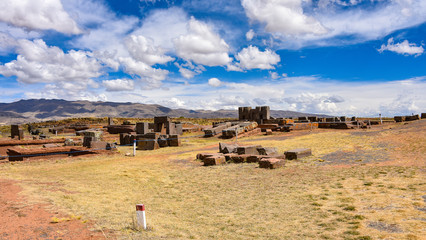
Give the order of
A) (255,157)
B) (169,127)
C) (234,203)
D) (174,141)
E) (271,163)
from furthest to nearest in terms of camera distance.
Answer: (169,127) < (174,141) < (255,157) < (271,163) < (234,203)

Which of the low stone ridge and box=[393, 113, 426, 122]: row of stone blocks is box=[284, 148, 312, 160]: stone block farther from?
box=[393, 113, 426, 122]: row of stone blocks

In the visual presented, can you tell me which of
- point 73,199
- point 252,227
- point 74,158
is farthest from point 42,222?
point 74,158

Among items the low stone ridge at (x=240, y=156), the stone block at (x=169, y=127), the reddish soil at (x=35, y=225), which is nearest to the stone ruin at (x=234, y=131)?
the stone block at (x=169, y=127)

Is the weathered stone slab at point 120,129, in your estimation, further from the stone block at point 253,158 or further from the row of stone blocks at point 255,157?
the stone block at point 253,158

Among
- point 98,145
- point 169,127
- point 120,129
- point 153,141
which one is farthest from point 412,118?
point 120,129

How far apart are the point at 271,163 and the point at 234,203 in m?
5.20

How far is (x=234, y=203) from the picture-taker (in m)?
→ 8.44

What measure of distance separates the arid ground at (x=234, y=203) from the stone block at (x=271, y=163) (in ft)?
1.58

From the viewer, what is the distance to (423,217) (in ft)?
19.2

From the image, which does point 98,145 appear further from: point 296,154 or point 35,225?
point 35,225

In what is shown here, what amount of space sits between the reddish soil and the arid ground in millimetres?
18

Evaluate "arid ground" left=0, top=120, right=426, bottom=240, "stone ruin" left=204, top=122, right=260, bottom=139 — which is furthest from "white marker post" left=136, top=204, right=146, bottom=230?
"stone ruin" left=204, top=122, right=260, bottom=139

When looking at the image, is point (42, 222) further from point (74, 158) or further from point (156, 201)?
point (74, 158)

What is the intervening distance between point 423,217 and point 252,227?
3.66 m
